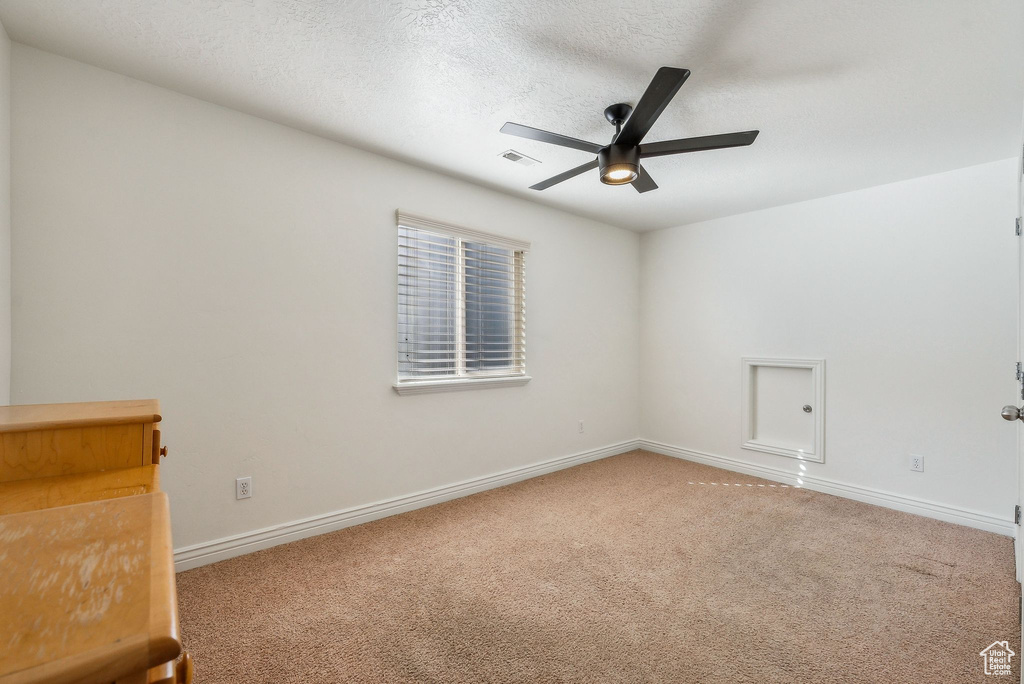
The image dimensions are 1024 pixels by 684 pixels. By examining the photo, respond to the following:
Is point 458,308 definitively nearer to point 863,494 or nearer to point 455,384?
point 455,384

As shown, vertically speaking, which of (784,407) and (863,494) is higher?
Result: (784,407)

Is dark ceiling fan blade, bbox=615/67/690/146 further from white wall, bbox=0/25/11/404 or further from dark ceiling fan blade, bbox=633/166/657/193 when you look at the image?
white wall, bbox=0/25/11/404

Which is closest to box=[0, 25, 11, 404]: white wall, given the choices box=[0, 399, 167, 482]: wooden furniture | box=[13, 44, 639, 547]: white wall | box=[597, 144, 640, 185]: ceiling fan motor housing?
box=[13, 44, 639, 547]: white wall

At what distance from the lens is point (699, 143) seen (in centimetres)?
210

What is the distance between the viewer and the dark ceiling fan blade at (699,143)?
6.65ft

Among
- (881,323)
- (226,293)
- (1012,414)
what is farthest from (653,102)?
(881,323)

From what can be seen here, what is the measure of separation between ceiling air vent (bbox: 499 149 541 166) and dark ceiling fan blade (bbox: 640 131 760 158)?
95 cm

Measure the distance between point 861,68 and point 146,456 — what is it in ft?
10.0

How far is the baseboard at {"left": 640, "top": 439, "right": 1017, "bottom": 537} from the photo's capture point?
9.46 ft

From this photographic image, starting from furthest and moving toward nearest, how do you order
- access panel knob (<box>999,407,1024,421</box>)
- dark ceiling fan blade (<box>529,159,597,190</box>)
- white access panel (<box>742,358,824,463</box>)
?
white access panel (<box>742,358,824,463</box>) → dark ceiling fan blade (<box>529,159,597,190</box>) → access panel knob (<box>999,407,1024,421</box>)

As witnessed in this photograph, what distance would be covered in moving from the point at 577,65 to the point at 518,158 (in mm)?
1005

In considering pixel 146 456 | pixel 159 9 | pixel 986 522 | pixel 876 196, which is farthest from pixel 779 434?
pixel 159 9

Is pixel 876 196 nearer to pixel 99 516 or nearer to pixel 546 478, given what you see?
pixel 546 478

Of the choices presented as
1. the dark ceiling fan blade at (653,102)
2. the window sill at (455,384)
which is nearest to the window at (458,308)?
the window sill at (455,384)
